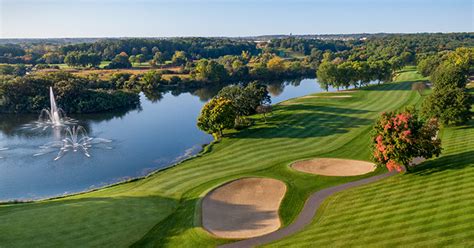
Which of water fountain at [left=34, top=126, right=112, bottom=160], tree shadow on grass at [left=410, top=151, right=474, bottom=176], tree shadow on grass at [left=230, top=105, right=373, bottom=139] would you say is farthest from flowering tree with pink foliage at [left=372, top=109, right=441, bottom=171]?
water fountain at [left=34, top=126, right=112, bottom=160]

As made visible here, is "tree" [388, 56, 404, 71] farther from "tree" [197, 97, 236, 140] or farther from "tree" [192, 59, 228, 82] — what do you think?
"tree" [197, 97, 236, 140]

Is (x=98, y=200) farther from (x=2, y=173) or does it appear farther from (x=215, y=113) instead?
(x=215, y=113)

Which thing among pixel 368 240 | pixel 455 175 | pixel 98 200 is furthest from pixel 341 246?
pixel 98 200

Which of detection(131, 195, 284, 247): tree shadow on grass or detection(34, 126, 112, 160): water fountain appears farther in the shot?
detection(34, 126, 112, 160): water fountain

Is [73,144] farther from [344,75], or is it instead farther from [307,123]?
[344,75]

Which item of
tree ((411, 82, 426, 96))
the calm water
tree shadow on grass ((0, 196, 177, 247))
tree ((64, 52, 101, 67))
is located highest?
tree ((64, 52, 101, 67))

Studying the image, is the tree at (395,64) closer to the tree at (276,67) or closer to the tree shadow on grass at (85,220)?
the tree at (276,67)
